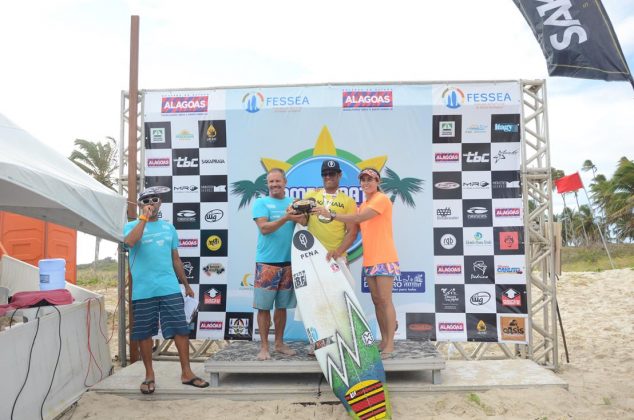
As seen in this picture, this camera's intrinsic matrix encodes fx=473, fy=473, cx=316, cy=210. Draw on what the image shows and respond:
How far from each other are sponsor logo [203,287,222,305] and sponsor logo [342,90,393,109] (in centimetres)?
225

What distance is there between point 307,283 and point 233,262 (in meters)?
1.27

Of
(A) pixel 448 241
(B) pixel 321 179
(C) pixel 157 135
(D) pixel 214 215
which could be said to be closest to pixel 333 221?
(B) pixel 321 179

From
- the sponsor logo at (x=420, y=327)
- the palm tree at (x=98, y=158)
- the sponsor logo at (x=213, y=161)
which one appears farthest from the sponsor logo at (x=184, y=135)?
the palm tree at (x=98, y=158)

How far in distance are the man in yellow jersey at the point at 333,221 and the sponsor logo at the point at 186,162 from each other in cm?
156

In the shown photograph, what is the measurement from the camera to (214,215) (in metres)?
4.79

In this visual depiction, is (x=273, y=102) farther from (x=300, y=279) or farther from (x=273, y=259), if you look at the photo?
(x=300, y=279)

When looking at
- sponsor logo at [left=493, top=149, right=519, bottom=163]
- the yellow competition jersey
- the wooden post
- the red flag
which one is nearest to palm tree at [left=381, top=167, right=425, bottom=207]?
sponsor logo at [left=493, top=149, right=519, bottom=163]

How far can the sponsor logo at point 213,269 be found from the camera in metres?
4.75

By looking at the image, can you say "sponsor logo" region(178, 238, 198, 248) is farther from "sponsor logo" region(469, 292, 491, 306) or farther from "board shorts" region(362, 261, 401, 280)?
"sponsor logo" region(469, 292, 491, 306)

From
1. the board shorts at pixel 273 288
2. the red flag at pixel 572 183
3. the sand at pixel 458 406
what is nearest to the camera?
the sand at pixel 458 406

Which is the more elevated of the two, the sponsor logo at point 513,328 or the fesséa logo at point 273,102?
the fesséa logo at point 273,102

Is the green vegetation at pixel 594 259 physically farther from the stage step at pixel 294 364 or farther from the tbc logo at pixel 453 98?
the stage step at pixel 294 364

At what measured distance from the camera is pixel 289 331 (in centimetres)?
464

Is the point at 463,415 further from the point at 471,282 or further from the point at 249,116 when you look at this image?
the point at 249,116
